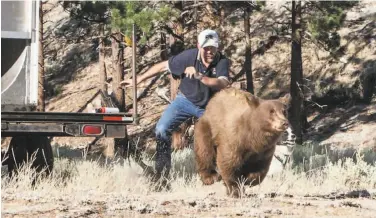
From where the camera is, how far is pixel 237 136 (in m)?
7.92

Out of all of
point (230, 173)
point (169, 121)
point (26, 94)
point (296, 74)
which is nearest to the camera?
point (230, 173)

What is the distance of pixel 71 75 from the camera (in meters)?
32.9

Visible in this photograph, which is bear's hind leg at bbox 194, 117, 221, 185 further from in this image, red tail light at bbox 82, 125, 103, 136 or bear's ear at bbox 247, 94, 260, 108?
red tail light at bbox 82, 125, 103, 136

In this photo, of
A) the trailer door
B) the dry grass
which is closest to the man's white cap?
the dry grass

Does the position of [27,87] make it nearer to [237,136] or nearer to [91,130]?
[91,130]

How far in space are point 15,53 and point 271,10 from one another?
23537 mm

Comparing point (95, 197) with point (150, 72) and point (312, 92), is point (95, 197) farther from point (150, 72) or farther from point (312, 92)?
point (312, 92)

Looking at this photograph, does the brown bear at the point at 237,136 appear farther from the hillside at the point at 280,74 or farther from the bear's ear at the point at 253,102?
the hillside at the point at 280,74

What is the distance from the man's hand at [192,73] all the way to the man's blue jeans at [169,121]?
50 centimetres

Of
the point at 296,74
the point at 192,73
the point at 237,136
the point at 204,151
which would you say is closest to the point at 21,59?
the point at 192,73

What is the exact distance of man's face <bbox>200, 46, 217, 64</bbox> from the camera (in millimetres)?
8859

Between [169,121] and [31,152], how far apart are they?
2.41 m

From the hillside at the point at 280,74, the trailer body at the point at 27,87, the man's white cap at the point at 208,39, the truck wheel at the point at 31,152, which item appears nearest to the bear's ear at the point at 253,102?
the man's white cap at the point at 208,39

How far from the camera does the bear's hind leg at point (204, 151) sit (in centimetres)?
845
